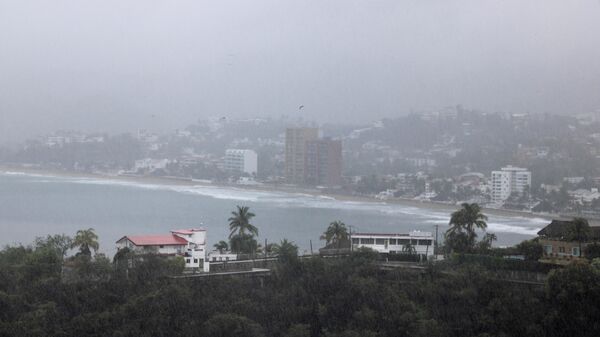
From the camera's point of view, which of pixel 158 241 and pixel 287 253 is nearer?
pixel 287 253

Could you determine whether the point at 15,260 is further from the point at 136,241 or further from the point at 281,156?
the point at 281,156

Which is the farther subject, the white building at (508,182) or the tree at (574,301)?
the white building at (508,182)

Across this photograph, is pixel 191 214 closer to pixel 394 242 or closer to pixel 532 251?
pixel 394 242

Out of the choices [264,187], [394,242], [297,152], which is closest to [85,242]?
[394,242]

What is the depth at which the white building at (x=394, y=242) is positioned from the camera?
7.98 meters

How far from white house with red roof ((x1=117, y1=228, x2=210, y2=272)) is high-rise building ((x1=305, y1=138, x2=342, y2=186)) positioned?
15.1 metres

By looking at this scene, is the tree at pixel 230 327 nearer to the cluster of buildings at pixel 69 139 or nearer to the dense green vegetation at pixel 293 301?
the dense green vegetation at pixel 293 301

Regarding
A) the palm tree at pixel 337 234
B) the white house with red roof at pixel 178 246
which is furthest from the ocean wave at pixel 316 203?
the white house with red roof at pixel 178 246

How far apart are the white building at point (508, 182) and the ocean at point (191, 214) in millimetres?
1854

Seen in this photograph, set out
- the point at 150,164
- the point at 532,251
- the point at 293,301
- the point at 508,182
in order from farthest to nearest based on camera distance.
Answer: the point at 150,164, the point at 508,182, the point at 532,251, the point at 293,301

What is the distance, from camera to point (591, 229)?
7.27 metres

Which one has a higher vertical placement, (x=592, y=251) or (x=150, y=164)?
(x=150, y=164)

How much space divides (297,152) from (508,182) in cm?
744

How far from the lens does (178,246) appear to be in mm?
7363
